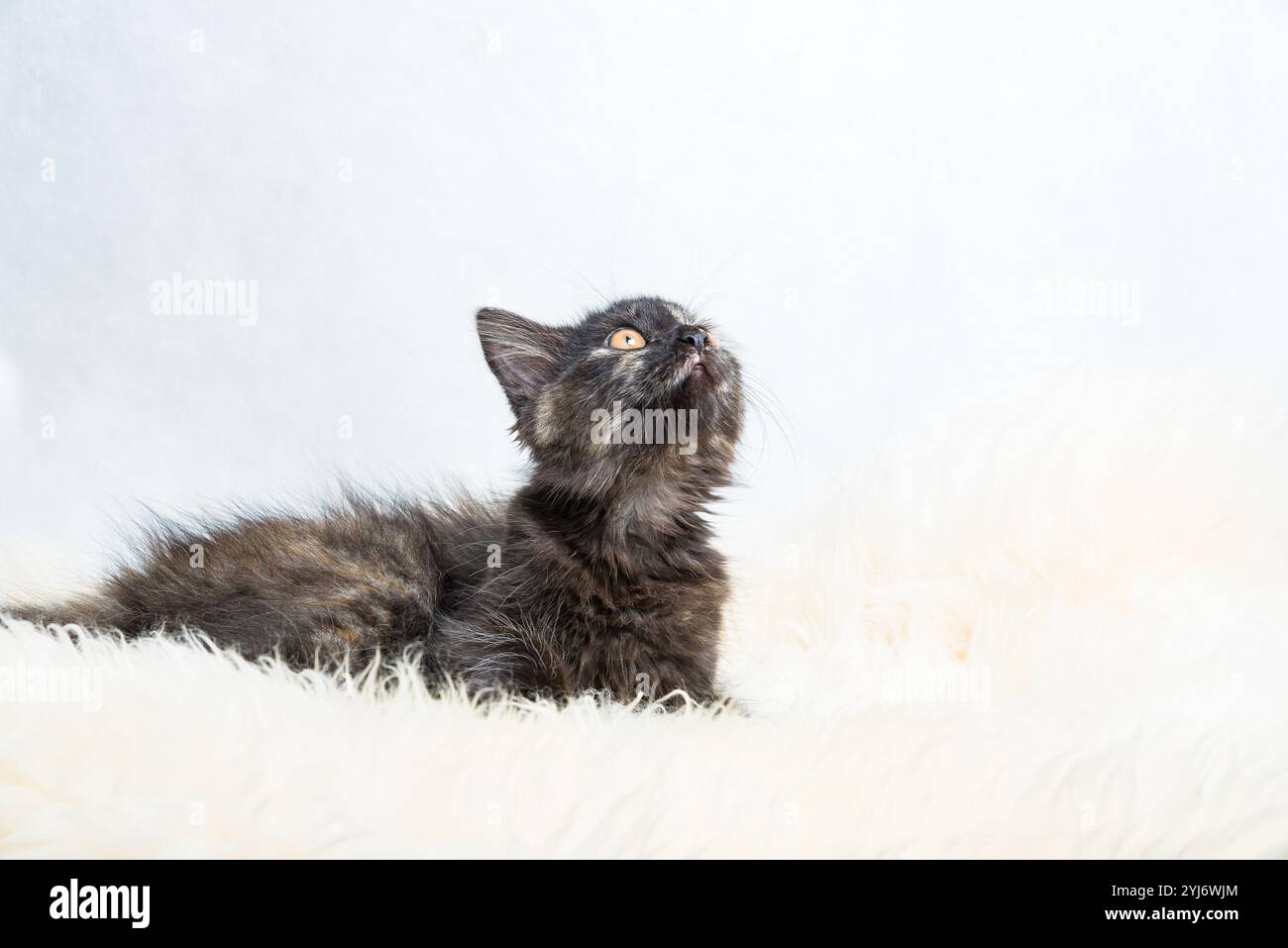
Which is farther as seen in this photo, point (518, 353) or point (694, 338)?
point (518, 353)

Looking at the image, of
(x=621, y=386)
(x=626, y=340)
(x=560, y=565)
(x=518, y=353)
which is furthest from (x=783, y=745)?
(x=518, y=353)

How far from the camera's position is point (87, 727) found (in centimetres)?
149

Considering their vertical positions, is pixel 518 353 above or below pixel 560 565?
above

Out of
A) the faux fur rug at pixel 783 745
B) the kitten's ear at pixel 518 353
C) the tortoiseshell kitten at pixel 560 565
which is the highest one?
the kitten's ear at pixel 518 353

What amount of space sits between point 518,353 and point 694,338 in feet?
1.26

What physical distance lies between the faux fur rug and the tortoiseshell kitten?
0.47ft

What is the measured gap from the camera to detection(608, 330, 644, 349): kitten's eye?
203cm

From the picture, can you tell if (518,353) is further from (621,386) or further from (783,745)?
(783,745)

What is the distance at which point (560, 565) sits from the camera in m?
2.01

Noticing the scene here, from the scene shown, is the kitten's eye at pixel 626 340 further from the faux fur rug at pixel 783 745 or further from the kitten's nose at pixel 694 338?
the faux fur rug at pixel 783 745

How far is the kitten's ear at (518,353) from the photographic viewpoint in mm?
2115

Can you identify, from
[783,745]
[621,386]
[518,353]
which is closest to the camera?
[783,745]

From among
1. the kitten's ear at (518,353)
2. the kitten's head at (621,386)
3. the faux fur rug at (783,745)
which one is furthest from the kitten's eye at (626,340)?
the faux fur rug at (783,745)

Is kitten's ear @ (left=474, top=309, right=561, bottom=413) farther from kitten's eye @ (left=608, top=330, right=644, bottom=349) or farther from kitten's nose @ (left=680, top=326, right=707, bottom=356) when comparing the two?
kitten's nose @ (left=680, top=326, right=707, bottom=356)
